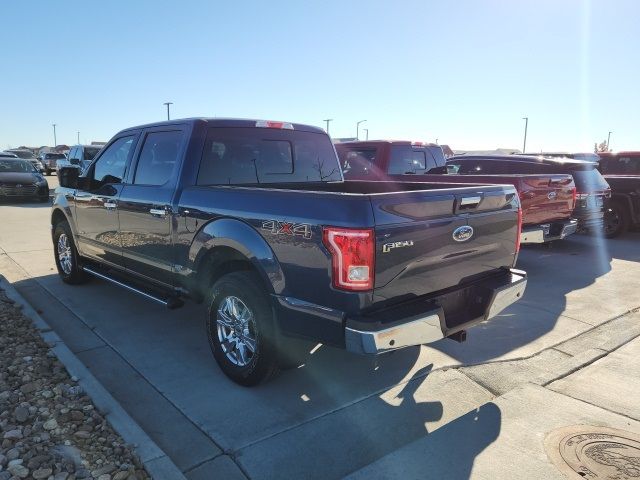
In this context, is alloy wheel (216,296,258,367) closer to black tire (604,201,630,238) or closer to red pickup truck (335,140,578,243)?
red pickup truck (335,140,578,243)

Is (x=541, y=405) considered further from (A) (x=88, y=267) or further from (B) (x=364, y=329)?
(A) (x=88, y=267)

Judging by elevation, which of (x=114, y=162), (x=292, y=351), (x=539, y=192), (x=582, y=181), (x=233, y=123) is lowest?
(x=292, y=351)

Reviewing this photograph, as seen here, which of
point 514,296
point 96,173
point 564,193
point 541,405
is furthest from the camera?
point 564,193

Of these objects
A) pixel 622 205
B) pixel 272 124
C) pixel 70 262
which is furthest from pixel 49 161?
pixel 272 124

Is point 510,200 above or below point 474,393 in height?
above

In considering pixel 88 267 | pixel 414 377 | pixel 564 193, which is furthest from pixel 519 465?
pixel 564 193

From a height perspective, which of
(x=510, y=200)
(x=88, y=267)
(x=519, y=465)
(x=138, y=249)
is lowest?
(x=519, y=465)

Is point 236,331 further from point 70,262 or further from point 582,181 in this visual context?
point 582,181

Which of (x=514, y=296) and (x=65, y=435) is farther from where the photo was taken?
(x=514, y=296)

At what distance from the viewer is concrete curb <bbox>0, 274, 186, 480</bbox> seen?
8.64ft

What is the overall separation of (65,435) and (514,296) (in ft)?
10.4

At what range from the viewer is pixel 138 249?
4.76 m

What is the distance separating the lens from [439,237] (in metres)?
3.16

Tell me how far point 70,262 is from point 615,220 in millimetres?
10393
